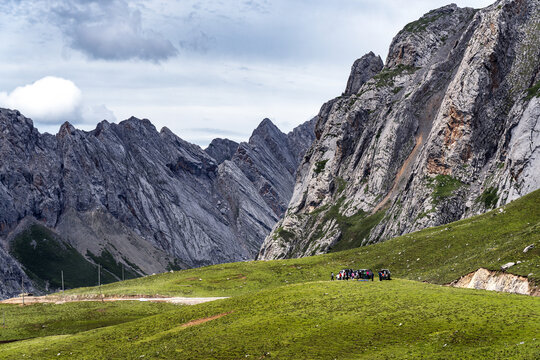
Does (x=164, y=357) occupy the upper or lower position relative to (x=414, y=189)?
lower

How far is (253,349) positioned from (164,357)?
29.2ft

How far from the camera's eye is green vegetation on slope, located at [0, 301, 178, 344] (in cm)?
8450

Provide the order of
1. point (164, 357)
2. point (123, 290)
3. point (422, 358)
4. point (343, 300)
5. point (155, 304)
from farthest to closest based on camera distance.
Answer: point (123, 290) → point (155, 304) → point (343, 300) → point (164, 357) → point (422, 358)

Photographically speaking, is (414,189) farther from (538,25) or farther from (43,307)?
(43,307)

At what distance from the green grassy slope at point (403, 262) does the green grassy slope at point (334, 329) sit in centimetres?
2555

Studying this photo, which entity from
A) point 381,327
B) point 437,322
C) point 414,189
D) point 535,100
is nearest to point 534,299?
point 437,322

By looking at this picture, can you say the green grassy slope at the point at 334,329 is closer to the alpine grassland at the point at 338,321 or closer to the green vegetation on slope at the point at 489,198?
the alpine grassland at the point at 338,321

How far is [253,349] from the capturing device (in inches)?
1961

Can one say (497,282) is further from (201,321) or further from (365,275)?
(201,321)

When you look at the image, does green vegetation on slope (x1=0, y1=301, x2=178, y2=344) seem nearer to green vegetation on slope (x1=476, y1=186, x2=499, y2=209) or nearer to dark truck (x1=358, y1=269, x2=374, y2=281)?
dark truck (x1=358, y1=269, x2=374, y2=281)

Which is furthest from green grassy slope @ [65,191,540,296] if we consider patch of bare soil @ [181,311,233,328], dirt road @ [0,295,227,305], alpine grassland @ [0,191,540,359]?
patch of bare soil @ [181,311,233,328]

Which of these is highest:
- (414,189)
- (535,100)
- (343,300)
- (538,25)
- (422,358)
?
(538,25)

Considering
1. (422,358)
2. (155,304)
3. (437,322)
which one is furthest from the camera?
(155,304)

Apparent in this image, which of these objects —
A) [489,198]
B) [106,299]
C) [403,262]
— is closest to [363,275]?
[403,262]
